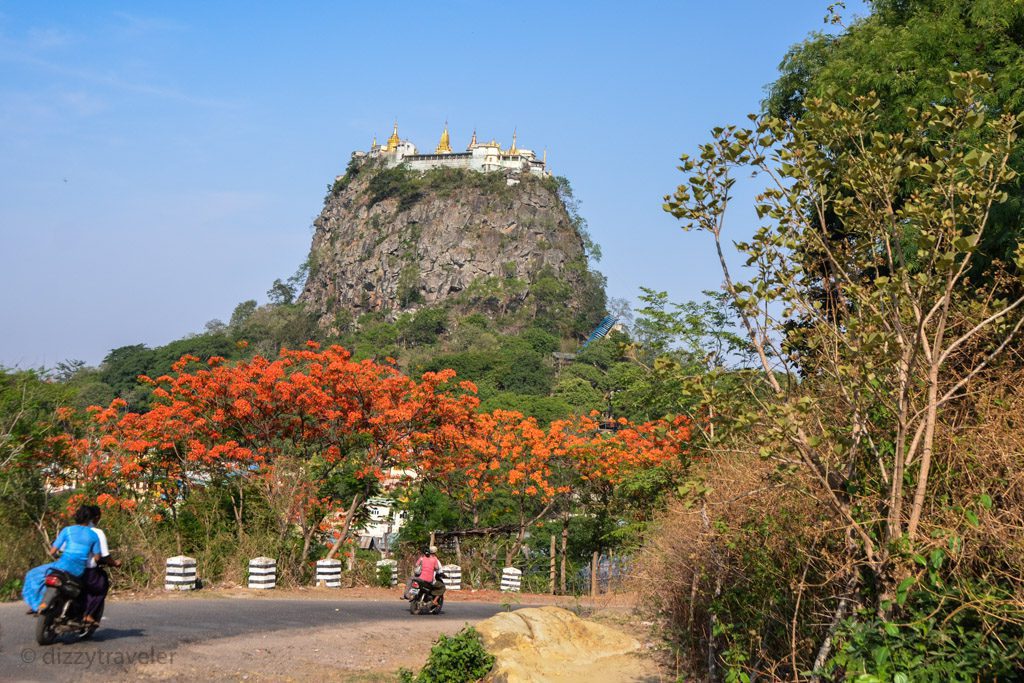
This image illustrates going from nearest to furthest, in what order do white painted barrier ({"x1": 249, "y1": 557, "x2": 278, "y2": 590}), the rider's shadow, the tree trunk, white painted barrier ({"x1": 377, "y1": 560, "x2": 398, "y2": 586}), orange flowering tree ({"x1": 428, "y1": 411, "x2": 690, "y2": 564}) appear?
the rider's shadow < white painted barrier ({"x1": 249, "y1": 557, "x2": 278, "y2": 590}) < the tree trunk < white painted barrier ({"x1": 377, "y1": 560, "x2": 398, "y2": 586}) < orange flowering tree ({"x1": 428, "y1": 411, "x2": 690, "y2": 564})

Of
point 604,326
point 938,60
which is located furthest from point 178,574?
point 604,326

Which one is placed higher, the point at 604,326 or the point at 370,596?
the point at 604,326

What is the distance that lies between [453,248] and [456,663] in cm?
13931

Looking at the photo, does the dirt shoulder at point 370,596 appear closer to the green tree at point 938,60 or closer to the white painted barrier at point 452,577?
the white painted barrier at point 452,577

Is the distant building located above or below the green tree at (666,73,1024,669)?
above

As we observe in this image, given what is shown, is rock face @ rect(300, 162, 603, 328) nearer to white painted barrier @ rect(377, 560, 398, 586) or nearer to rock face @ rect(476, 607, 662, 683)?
white painted barrier @ rect(377, 560, 398, 586)

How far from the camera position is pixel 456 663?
941cm

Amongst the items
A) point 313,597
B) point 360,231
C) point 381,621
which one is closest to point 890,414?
point 381,621

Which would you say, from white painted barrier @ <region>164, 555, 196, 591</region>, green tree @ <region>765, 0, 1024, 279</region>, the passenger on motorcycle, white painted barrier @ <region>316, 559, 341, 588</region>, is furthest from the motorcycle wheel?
green tree @ <region>765, 0, 1024, 279</region>

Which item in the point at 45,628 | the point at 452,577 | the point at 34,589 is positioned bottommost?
the point at 452,577

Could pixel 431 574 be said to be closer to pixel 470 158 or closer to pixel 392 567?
pixel 392 567

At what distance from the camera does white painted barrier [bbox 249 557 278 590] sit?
55.7 feet

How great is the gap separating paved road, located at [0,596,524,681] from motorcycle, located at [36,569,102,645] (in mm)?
144

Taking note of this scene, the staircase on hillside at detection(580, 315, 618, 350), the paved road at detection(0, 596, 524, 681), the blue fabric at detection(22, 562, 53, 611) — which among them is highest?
the staircase on hillside at detection(580, 315, 618, 350)
